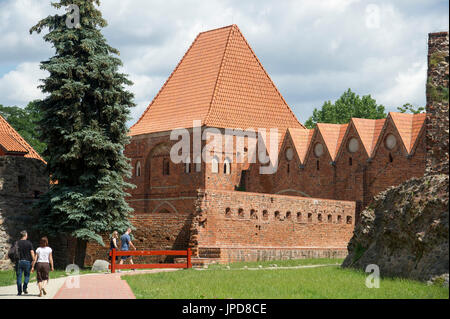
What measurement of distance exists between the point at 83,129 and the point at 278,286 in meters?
14.0

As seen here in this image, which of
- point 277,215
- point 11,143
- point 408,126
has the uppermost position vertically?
point 408,126

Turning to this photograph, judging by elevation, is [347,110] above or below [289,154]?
above

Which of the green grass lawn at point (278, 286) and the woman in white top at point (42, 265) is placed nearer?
the green grass lawn at point (278, 286)

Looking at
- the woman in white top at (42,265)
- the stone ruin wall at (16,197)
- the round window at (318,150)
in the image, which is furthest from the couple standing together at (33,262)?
the round window at (318,150)

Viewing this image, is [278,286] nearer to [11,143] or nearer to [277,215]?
[277,215]

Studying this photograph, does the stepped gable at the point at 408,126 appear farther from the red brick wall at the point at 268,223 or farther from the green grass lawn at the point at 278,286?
the green grass lawn at the point at 278,286

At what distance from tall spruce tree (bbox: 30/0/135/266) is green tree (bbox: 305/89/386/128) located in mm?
38529

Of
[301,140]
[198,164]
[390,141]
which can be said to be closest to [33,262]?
[198,164]

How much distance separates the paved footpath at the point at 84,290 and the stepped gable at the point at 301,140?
21663 mm

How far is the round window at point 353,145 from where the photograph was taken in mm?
37750

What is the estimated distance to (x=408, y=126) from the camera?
36.0 m

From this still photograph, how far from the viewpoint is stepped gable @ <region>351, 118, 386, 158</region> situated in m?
37.1
